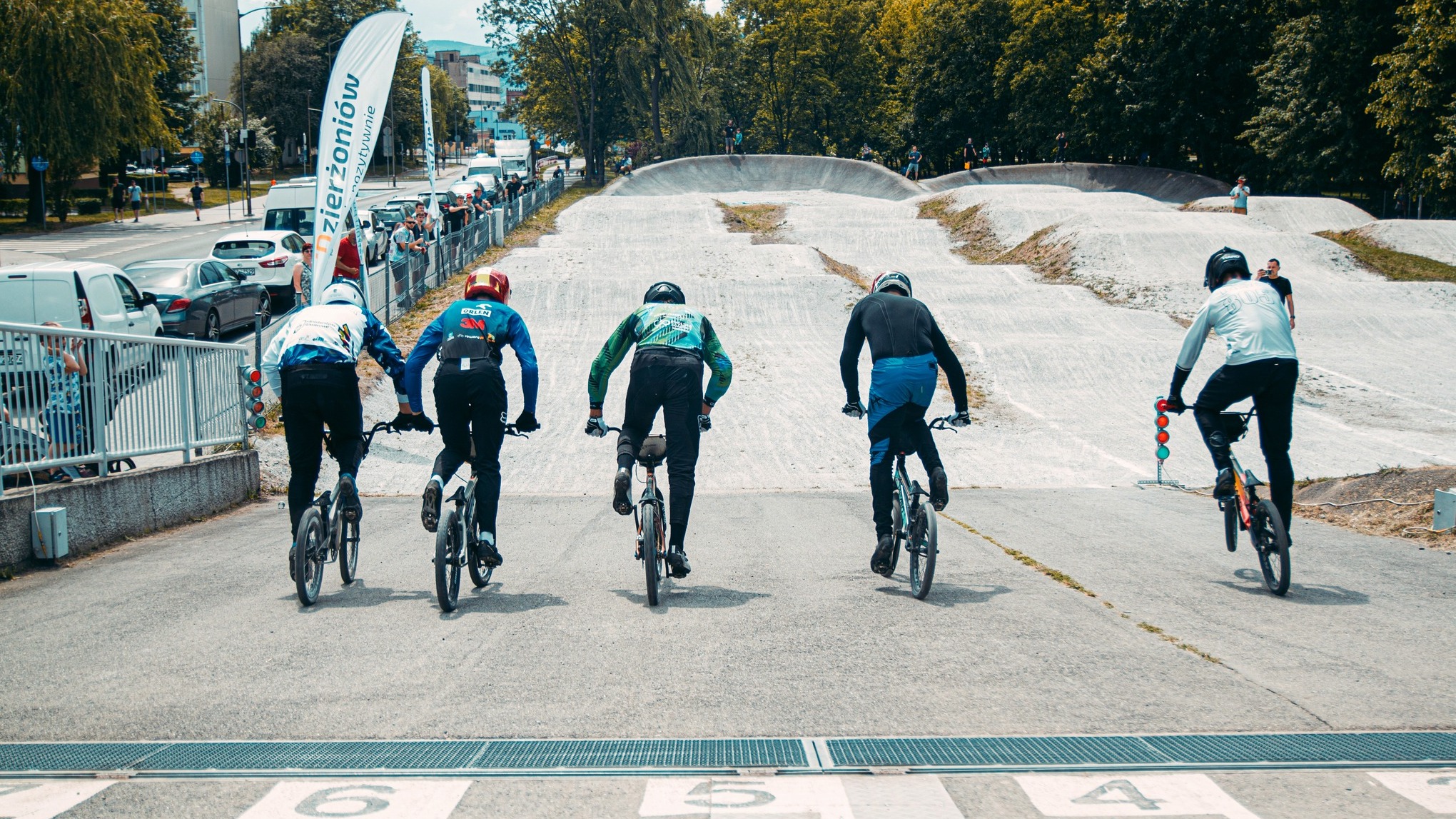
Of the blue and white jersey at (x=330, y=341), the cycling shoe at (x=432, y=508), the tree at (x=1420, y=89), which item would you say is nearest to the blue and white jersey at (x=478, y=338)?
the blue and white jersey at (x=330, y=341)

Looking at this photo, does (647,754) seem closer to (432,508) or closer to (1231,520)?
(432,508)

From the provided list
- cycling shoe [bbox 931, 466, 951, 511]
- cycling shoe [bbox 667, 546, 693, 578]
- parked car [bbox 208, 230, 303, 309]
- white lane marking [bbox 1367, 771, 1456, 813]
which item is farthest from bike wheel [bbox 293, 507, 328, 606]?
parked car [bbox 208, 230, 303, 309]

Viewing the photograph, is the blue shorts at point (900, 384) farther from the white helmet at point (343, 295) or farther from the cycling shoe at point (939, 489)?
the white helmet at point (343, 295)

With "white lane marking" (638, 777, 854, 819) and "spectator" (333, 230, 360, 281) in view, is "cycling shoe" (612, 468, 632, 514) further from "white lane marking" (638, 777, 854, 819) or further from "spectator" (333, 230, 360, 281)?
"spectator" (333, 230, 360, 281)

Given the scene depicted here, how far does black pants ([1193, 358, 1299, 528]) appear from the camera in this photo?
709 centimetres

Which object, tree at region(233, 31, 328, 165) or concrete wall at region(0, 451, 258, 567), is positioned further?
tree at region(233, 31, 328, 165)

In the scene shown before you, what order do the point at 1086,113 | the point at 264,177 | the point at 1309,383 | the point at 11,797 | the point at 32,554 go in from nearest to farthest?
the point at 11,797, the point at 32,554, the point at 1309,383, the point at 1086,113, the point at 264,177

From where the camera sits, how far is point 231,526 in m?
10.3

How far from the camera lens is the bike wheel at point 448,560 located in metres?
6.14

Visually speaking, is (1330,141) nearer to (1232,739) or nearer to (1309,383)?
(1309,383)

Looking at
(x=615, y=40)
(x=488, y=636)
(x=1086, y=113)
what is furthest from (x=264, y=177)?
(x=488, y=636)

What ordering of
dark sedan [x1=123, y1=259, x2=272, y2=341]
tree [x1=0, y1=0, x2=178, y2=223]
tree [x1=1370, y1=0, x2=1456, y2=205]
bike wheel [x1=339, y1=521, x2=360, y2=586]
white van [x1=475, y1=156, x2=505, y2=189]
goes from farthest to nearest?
white van [x1=475, y1=156, x2=505, y2=189], tree [x1=0, y1=0, x2=178, y2=223], tree [x1=1370, y1=0, x2=1456, y2=205], dark sedan [x1=123, y1=259, x2=272, y2=341], bike wheel [x1=339, y1=521, x2=360, y2=586]

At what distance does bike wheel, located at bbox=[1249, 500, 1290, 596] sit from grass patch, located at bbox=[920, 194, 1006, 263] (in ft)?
101

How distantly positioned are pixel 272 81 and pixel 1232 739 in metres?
93.3
